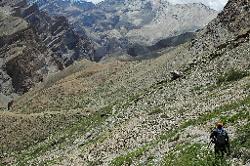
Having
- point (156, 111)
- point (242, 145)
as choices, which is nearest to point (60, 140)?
point (156, 111)

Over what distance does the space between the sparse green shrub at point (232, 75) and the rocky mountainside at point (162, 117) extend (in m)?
0.16

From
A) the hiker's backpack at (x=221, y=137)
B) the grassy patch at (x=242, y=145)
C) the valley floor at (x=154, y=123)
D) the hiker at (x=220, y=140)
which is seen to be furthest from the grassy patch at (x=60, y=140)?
the hiker's backpack at (x=221, y=137)

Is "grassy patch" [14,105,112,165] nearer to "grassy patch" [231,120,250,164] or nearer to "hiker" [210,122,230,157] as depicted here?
"grassy patch" [231,120,250,164]

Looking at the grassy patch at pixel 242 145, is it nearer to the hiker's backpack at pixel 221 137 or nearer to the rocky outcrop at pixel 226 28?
the hiker's backpack at pixel 221 137

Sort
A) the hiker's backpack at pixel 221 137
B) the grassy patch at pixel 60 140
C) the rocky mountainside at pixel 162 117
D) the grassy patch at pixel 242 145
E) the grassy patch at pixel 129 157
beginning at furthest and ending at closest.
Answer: the grassy patch at pixel 60 140 < the grassy patch at pixel 129 157 < the rocky mountainside at pixel 162 117 < the grassy patch at pixel 242 145 < the hiker's backpack at pixel 221 137

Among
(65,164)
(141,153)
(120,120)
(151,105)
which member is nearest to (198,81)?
(151,105)

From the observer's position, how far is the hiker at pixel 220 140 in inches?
1305

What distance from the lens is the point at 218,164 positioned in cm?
3334

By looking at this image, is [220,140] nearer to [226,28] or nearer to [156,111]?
[156,111]

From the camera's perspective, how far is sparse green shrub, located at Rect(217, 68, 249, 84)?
208 feet

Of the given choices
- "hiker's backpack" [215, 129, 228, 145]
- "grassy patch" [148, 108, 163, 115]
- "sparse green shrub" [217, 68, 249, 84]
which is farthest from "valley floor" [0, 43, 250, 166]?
"hiker's backpack" [215, 129, 228, 145]

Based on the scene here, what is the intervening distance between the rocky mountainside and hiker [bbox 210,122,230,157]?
51cm

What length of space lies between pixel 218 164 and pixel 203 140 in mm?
7190

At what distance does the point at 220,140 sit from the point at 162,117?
25123 mm
